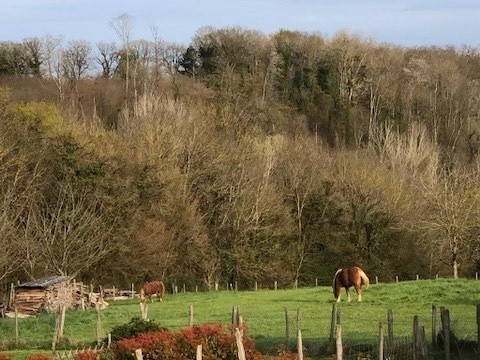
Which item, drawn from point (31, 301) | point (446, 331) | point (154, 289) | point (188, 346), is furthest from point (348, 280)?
point (188, 346)

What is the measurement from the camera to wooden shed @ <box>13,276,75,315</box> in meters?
46.0

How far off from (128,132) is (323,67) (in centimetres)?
3675

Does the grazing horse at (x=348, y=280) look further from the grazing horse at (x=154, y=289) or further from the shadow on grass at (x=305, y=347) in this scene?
the shadow on grass at (x=305, y=347)

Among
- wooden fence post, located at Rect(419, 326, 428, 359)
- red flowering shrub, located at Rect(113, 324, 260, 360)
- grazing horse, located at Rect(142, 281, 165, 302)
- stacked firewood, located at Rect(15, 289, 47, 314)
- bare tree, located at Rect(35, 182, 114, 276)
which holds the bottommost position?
grazing horse, located at Rect(142, 281, 165, 302)

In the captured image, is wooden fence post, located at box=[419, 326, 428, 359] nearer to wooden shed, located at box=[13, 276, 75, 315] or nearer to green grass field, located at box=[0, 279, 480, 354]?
green grass field, located at box=[0, 279, 480, 354]

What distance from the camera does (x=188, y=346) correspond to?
21297 millimetres

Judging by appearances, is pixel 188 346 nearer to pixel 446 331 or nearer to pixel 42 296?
pixel 446 331

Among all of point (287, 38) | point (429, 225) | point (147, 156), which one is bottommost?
point (429, 225)

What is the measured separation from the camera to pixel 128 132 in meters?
67.9

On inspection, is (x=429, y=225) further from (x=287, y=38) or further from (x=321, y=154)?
(x=287, y=38)

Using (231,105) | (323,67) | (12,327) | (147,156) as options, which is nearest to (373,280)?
(147,156)

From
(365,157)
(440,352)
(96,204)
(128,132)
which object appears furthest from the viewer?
(365,157)

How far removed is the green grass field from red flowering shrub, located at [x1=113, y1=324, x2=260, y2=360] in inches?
216

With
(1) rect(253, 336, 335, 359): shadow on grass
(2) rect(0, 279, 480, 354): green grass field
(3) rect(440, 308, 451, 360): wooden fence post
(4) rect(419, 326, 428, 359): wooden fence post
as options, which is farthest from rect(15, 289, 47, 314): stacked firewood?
(3) rect(440, 308, 451, 360): wooden fence post
